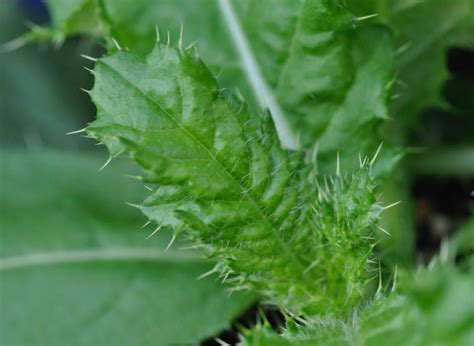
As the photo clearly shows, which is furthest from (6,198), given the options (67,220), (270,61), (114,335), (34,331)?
(270,61)

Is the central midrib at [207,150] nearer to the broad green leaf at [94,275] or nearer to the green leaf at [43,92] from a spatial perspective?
the broad green leaf at [94,275]

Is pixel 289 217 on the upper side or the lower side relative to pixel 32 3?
lower

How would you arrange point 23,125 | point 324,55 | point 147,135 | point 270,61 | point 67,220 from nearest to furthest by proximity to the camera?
point 147,135
point 324,55
point 270,61
point 67,220
point 23,125

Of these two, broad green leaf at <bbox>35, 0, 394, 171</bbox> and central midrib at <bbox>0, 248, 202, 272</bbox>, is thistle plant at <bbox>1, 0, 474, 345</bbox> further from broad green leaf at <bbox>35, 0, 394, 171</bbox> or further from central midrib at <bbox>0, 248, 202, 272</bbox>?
central midrib at <bbox>0, 248, 202, 272</bbox>

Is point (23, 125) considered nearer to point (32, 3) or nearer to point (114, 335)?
point (32, 3)

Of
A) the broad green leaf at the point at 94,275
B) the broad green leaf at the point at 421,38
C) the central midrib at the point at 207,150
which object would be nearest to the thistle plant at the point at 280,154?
the central midrib at the point at 207,150

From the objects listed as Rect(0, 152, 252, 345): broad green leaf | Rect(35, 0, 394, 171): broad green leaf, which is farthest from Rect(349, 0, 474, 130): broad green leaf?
Rect(0, 152, 252, 345): broad green leaf

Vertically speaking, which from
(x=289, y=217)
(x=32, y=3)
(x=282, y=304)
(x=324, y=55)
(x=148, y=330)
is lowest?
(x=148, y=330)
